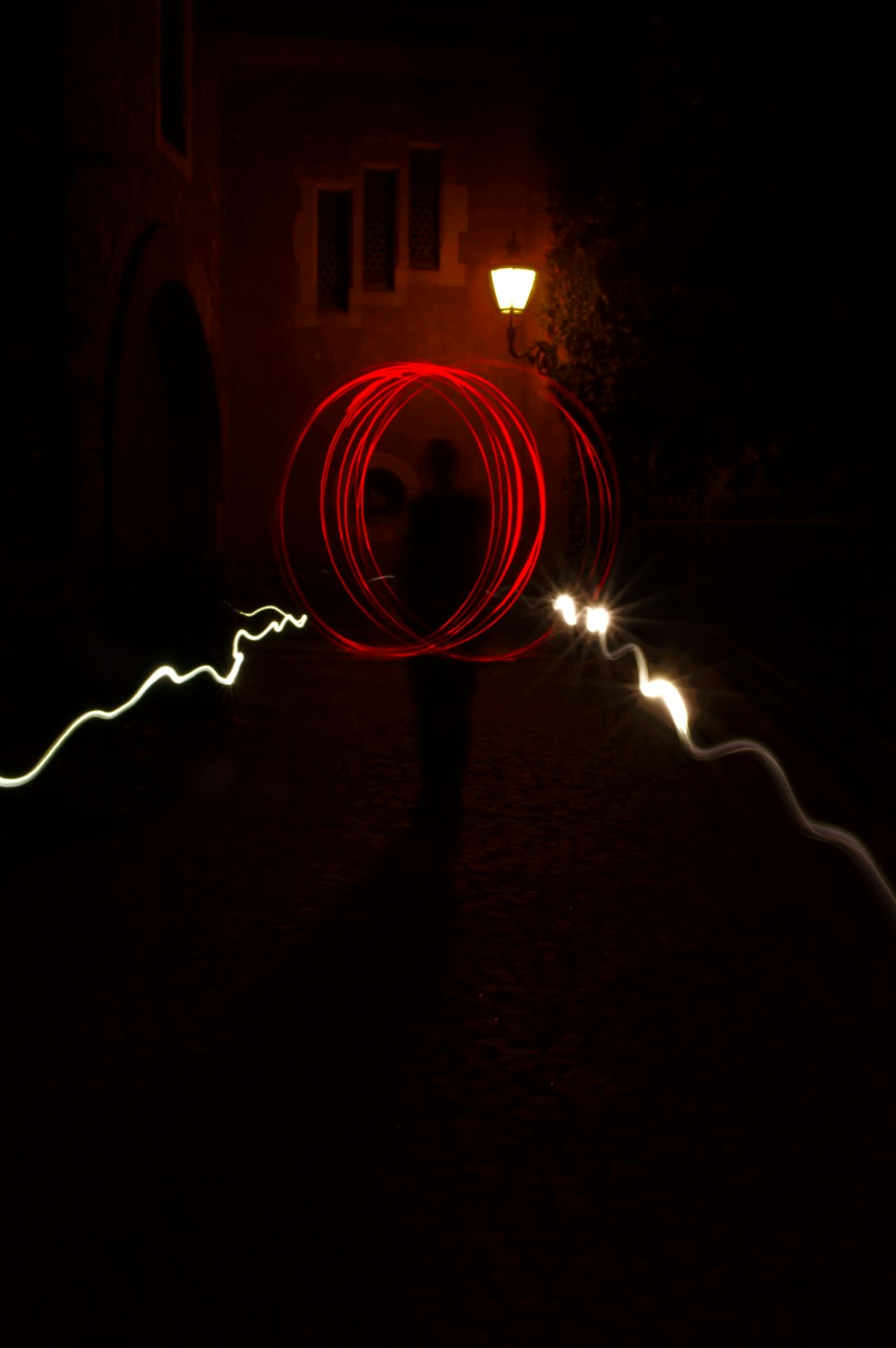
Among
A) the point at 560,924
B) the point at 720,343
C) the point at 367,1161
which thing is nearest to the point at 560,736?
the point at 720,343

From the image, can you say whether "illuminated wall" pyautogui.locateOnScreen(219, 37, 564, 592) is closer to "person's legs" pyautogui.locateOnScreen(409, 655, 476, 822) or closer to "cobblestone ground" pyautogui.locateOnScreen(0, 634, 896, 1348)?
"person's legs" pyautogui.locateOnScreen(409, 655, 476, 822)

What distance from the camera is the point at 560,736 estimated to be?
33.3ft

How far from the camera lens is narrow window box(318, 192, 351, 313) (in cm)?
2131

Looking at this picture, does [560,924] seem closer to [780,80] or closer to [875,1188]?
[875,1188]

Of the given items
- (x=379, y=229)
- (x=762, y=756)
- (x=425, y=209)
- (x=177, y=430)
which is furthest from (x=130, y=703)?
(x=425, y=209)

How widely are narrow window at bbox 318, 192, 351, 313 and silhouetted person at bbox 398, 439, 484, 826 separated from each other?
14032 millimetres

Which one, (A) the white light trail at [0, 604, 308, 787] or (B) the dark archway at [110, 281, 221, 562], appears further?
(B) the dark archway at [110, 281, 221, 562]

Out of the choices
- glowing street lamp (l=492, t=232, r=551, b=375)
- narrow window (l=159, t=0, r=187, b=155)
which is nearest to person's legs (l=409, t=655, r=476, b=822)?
glowing street lamp (l=492, t=232, r=551, b=375)

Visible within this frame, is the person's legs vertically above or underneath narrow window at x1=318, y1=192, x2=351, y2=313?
underneath

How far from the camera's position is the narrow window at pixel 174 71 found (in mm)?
14766

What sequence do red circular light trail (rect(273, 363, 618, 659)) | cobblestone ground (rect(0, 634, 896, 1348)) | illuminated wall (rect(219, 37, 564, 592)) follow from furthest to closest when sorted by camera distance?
illuminated wall (rect(219, 37, 564, 592)) < red circular light trail (rect(273, 363, 618, 659)) < cobblestone ground (rect(0, 634, 896, 1348))

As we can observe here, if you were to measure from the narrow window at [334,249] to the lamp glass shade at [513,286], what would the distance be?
668 cm

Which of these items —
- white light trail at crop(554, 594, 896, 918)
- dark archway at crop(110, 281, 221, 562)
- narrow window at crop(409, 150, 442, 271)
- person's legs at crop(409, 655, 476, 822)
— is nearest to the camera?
white light trail at crop(554, 594, 896, 918)

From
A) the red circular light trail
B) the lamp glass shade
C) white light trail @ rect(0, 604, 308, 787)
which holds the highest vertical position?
the lamp glass shade
